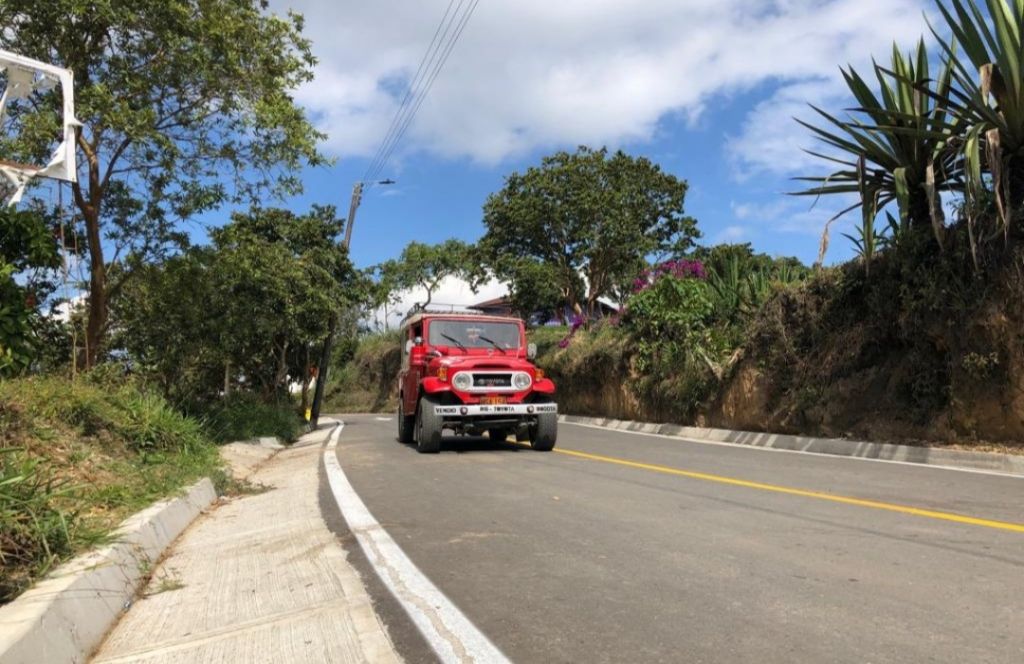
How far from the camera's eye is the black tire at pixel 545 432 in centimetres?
1241

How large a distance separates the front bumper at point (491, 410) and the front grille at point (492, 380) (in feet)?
1.26

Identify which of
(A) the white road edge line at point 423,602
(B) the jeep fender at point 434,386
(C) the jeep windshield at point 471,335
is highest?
(C) the jeep windshield at point 471,335

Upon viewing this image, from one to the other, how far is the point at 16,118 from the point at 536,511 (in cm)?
1005

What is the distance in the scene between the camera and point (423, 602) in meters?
4.27

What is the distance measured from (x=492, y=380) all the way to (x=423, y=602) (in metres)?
8.09

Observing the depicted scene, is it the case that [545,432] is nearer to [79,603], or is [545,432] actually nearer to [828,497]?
[828,497]

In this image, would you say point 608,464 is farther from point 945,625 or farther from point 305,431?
point 305,431

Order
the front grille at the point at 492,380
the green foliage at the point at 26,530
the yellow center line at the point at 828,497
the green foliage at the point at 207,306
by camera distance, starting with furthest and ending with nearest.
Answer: the green foliage at the point at 207,306 < the front grille at the point at 492,380 < the yellow center line at the point at 828,497 < the green foliage at the point at 26,530

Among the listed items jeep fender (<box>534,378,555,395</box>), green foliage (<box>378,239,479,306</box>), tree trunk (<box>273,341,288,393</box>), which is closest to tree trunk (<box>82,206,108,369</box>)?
jeep fender (<box>534,378,555,395</box>)

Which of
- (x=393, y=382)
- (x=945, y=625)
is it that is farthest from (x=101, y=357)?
(x=393, y=382)

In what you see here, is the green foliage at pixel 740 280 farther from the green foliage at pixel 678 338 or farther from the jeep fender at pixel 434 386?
the jeep fender at pixel 434 386

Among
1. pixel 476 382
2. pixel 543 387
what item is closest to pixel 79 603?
pixel 476 382

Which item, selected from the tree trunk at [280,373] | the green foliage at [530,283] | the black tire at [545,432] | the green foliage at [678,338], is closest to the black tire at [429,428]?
the black tire at [545,432]

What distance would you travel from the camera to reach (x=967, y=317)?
10625 mm
